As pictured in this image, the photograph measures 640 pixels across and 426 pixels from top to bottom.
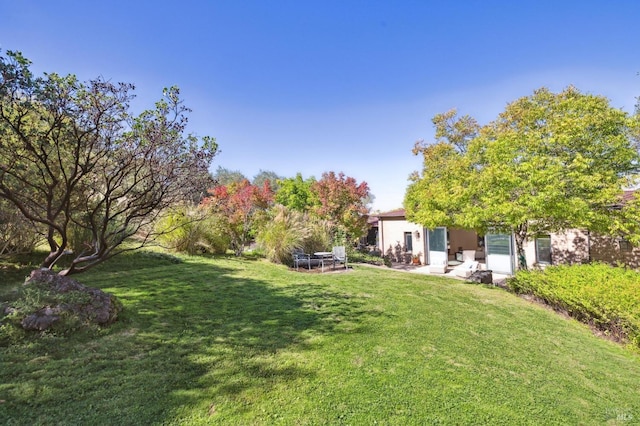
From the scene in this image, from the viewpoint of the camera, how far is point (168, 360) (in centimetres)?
345

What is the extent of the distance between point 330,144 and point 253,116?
580 cm

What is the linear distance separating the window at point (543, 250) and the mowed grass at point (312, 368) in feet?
22.3

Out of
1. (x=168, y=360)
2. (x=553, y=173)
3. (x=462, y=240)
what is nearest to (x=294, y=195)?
(x=462, y=240)

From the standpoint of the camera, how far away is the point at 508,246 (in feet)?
42.5

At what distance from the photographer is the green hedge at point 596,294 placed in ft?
18.1

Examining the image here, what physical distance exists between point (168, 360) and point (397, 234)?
1591 centimetres

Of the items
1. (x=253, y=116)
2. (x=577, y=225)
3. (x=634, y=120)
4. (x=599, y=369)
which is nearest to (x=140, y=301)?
(x=599, y=369)

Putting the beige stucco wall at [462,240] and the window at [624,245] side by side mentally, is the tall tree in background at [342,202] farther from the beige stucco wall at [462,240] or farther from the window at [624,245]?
the window at [624,245]

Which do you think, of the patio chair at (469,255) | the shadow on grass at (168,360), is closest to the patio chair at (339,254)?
the shadow on grass at (168,360)

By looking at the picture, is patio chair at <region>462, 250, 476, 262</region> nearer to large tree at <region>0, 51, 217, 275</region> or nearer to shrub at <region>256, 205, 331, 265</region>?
shrub at <region>256, 205, 331, 265</region>

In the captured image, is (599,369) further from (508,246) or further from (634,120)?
(508,246)

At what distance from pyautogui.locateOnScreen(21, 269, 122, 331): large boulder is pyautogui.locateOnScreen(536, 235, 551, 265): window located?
14551 mm

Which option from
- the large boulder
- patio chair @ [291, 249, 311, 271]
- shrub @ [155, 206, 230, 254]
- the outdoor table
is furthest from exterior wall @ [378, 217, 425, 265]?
the large boulder

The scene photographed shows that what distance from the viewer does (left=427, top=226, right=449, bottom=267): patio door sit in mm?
15305
